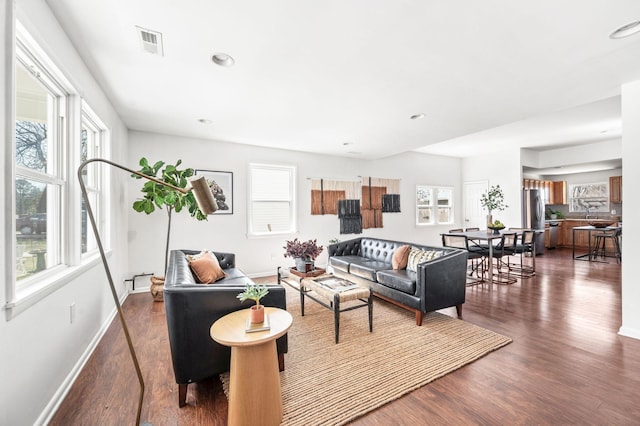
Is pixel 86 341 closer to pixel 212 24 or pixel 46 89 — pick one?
pixel 46 89

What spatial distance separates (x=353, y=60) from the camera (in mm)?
2480

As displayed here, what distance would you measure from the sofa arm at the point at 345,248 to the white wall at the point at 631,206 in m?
3.51

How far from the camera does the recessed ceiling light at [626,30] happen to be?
2.01 m

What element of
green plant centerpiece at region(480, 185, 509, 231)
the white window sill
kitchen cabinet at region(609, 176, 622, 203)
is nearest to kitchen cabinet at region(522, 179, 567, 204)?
kitchen cabinet at region(609, 176, 622, 203)

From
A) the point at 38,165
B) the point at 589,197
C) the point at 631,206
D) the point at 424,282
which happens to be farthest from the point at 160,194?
the point at 589,197

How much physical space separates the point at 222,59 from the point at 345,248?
374 centimetres

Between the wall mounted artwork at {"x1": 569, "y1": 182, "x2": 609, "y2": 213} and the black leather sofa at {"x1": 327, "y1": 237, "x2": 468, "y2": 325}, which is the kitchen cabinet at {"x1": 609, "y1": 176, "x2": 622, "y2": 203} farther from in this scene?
the black leather sofa at {"x1": 327, "y1": 237, "x2": 468, "y2": 325}

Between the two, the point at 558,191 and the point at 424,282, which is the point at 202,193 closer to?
the point at 424,282

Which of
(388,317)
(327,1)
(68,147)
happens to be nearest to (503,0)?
(327,1)

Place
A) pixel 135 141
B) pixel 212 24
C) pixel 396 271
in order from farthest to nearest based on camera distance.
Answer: pixel 135 141, pixel 396 271, pixel 212 24

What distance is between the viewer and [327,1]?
1.79m

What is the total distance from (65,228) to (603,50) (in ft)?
15.0

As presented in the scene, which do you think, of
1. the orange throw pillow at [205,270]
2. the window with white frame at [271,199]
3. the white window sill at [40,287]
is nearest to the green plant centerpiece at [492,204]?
the window with white frame at [271,199]

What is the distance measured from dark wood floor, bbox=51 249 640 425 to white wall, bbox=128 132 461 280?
1.76 metres
